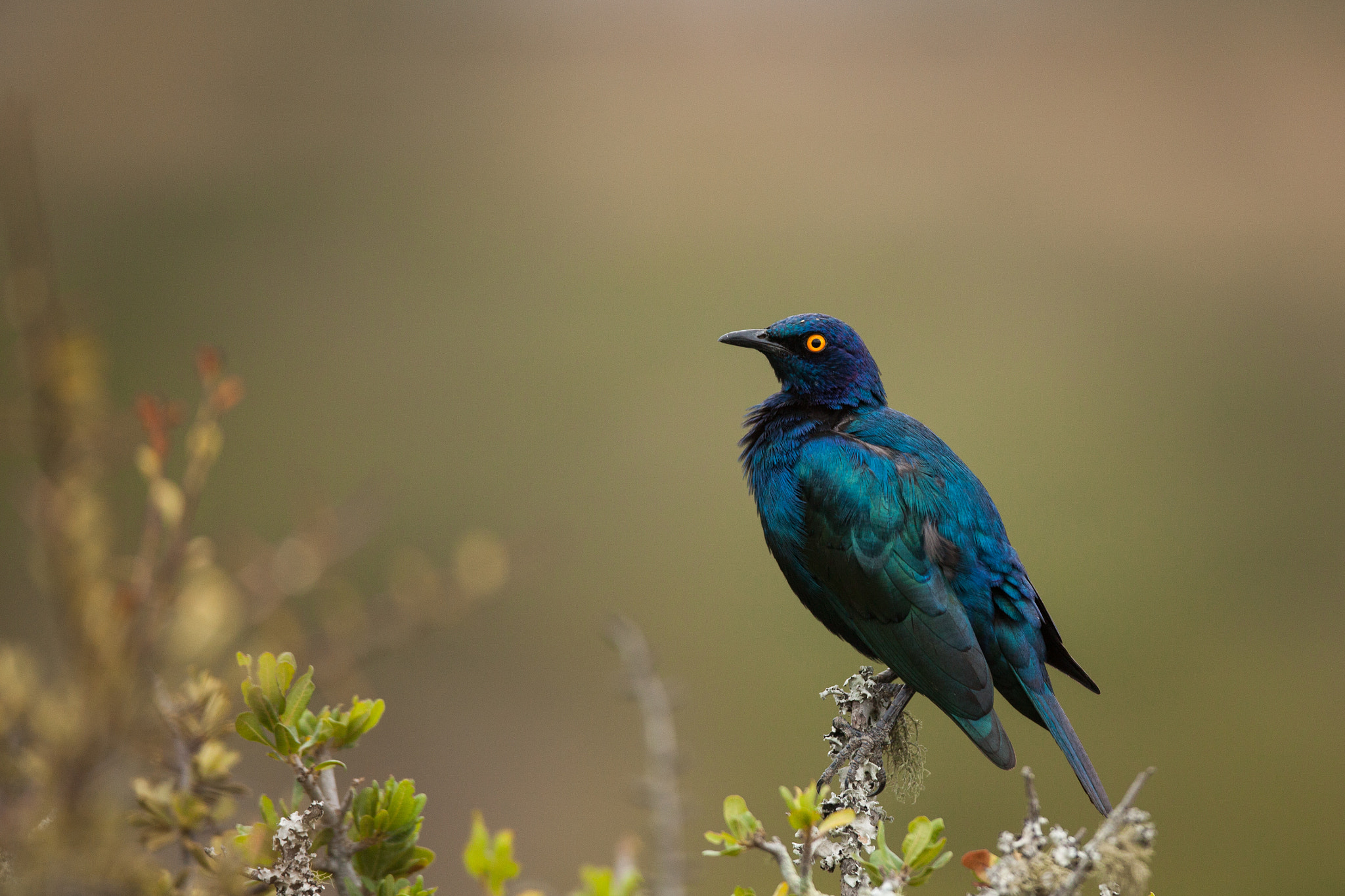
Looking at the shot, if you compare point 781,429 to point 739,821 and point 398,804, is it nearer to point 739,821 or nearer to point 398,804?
point 739,821

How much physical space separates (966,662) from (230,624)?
2.55m

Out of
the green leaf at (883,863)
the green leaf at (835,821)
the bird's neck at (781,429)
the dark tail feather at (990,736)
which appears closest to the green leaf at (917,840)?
the green leaf at (883,863)

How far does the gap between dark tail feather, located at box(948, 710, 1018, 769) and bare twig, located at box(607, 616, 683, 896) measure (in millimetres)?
2037

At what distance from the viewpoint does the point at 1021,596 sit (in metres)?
3.33

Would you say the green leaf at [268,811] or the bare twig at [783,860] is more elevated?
the green leaf at [268,811]

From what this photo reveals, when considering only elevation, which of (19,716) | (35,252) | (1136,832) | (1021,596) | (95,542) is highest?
(35,252)

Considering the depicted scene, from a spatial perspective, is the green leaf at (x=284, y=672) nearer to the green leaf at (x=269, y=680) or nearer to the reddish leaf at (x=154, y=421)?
the green leaf at (x=269, y=680)

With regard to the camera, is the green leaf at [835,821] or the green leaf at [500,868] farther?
the green leaf at [835,821]

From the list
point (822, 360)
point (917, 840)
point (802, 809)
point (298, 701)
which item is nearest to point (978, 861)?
point (917, 840)

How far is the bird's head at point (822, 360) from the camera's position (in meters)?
3.69

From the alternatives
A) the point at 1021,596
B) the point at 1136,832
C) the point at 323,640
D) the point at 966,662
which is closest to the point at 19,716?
the point at 323,640

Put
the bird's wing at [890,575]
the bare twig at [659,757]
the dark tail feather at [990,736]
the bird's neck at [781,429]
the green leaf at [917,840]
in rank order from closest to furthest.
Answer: the bare twig at [659,757], the green leaf at [917,840], the dark tail feather at [990,736], the bird's wing at [890,575], the bird's neck at [781,429]

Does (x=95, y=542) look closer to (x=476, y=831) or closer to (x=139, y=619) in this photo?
(x=139, y=619)

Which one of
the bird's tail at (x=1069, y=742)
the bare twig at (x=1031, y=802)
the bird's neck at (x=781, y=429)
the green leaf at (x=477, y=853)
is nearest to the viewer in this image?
the green leaf at (x=477, y=853)
